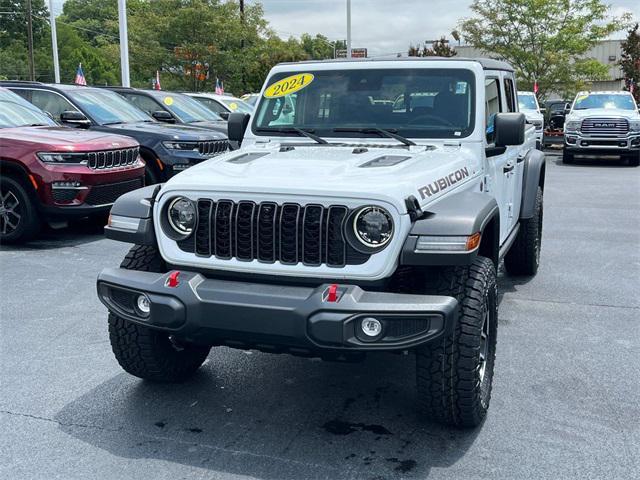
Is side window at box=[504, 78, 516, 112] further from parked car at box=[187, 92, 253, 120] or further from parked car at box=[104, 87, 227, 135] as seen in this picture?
parked car at box=[187, 92, 253, 120]

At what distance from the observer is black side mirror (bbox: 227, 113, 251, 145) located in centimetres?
517

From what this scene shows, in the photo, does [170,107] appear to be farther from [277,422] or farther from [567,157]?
[567,157]

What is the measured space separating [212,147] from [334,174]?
7.42 meters

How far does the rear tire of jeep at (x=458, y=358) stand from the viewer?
3492mm

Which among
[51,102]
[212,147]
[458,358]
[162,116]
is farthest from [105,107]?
[458,358]

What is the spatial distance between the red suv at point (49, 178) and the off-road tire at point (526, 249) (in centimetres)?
447

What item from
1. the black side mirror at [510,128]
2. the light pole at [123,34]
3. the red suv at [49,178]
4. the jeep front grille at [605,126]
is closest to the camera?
the black side mirror at [510,128]

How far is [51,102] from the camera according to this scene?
10.6 meters

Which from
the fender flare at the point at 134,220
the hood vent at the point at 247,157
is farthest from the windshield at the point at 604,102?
the fender flare at the point at 134,220

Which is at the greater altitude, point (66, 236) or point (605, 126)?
point (605, 126)

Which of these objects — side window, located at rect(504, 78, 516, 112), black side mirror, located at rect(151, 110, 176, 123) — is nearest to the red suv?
black side mirror, located at rect(151, 110, 176, 123)

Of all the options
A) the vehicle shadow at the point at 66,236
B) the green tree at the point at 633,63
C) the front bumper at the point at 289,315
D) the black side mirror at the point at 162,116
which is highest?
the green tree at the point at 633,63

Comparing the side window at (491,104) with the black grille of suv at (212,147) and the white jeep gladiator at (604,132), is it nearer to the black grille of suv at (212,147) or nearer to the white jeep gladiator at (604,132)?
the black grille of suv at (212,147)

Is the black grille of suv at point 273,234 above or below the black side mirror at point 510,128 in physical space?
below
